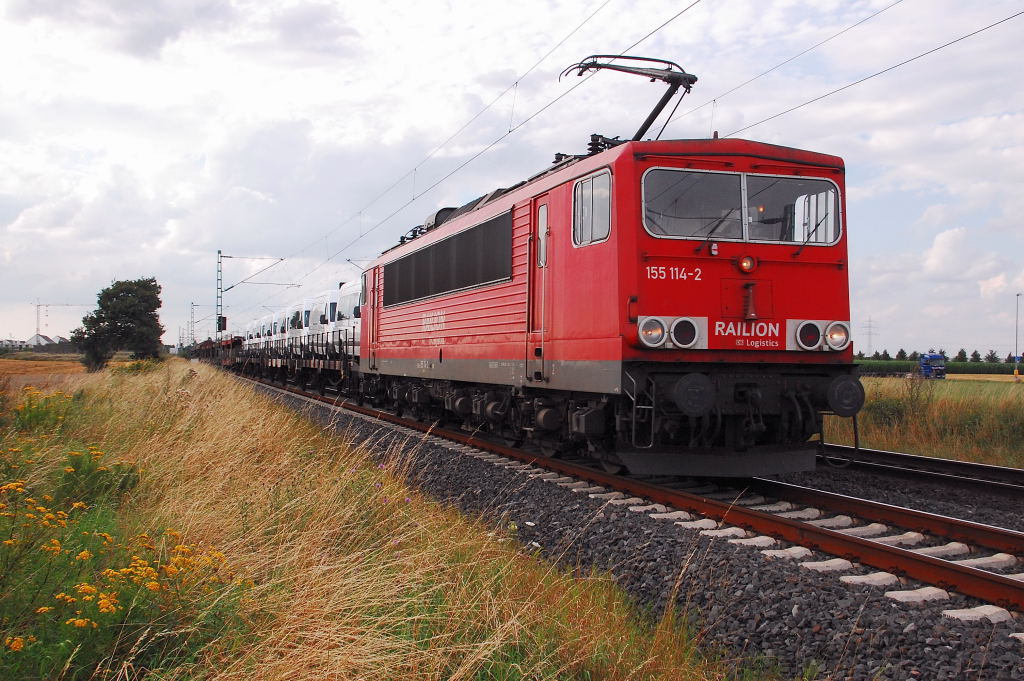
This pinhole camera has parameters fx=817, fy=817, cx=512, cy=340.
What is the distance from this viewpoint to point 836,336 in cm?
808

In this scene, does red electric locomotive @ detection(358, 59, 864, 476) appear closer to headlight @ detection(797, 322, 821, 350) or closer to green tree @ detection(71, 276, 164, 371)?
headlight @ detection(797, 322, 821, 350)

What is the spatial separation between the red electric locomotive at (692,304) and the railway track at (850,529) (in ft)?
1.17

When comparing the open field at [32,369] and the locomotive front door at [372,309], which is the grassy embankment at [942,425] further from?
the open field at [32,369]

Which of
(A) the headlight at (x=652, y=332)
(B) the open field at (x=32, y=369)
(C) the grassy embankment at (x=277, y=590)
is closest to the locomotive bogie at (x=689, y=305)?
(A) the headlight at (x=652, y=332)

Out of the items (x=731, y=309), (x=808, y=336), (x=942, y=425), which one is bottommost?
(x=942, y=425)

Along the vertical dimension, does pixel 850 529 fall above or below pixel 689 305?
below

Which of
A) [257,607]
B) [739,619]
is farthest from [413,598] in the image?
[739,619]

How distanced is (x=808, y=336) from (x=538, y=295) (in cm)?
286

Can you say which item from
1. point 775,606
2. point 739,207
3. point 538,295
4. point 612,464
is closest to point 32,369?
point 538,295

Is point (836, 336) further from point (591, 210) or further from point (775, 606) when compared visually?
point (775, 606)

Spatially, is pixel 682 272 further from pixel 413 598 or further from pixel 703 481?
pixel 413 598

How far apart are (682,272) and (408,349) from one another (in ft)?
24.0

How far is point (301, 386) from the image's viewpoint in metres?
30.8

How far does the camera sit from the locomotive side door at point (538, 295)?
29.2 ft
